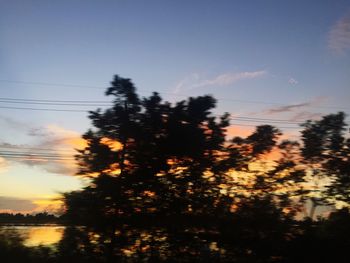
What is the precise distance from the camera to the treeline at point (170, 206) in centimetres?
2952

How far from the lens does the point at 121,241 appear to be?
96.1 ft

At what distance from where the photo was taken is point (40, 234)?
31.1 metres

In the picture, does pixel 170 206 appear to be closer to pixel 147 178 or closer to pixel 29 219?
pixel 147 178

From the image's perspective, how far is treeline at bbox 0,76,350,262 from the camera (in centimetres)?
2952

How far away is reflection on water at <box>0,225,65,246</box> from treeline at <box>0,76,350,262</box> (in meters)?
0.74

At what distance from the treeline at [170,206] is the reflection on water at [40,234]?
0.74m

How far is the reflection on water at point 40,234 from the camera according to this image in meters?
30.3

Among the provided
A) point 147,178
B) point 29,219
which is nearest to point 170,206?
point 147,178

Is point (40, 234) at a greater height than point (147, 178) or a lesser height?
lesser

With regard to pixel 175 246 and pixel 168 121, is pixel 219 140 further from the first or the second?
pixel 175 246

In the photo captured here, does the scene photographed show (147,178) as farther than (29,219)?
No

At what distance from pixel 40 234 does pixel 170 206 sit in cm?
1004

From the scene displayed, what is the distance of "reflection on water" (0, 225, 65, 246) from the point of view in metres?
30.3

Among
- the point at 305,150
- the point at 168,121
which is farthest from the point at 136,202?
the point at 305,150
